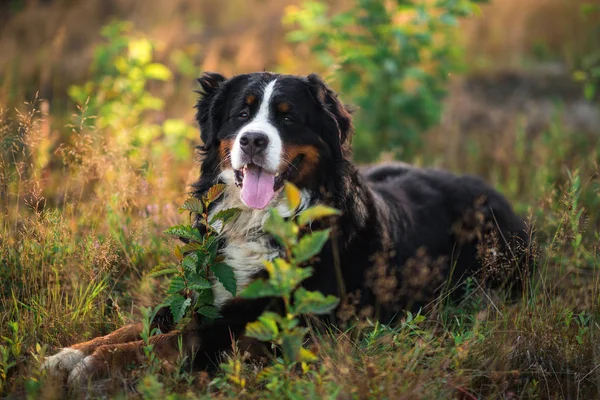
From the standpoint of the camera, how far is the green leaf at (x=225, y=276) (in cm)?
288

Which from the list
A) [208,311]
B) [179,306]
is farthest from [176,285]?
[208,311]

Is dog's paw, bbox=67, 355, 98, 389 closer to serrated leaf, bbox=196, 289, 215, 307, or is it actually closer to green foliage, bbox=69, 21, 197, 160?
serrated leaf, bbox=196, 289, 215, 307

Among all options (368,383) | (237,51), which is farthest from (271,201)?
(237,51)

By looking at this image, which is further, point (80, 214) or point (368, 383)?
point (80, 214)

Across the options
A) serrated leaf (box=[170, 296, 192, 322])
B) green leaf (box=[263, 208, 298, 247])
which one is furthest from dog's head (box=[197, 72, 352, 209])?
green leaf (box=[263, 208, 298, 247])

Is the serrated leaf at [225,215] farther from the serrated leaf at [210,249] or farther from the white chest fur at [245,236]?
the white chest fur at [245,236]

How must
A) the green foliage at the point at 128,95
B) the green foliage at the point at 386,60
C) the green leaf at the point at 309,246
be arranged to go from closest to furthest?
1. the green leaf at the point at 309,246
2. the green foliage at the point at 128,95
3. the green foliage at the point at 386,60

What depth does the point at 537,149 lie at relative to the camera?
244 inches

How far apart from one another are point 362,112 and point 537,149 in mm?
1793

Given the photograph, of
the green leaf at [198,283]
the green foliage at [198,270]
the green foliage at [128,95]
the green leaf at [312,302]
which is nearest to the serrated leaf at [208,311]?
the green foliage at [198,270]

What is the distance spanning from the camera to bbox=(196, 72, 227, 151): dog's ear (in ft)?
11.7

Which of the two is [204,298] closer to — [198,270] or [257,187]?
[198,270]

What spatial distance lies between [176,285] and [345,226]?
100cm

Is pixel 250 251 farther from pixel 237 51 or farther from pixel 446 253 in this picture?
pixel 237 51
